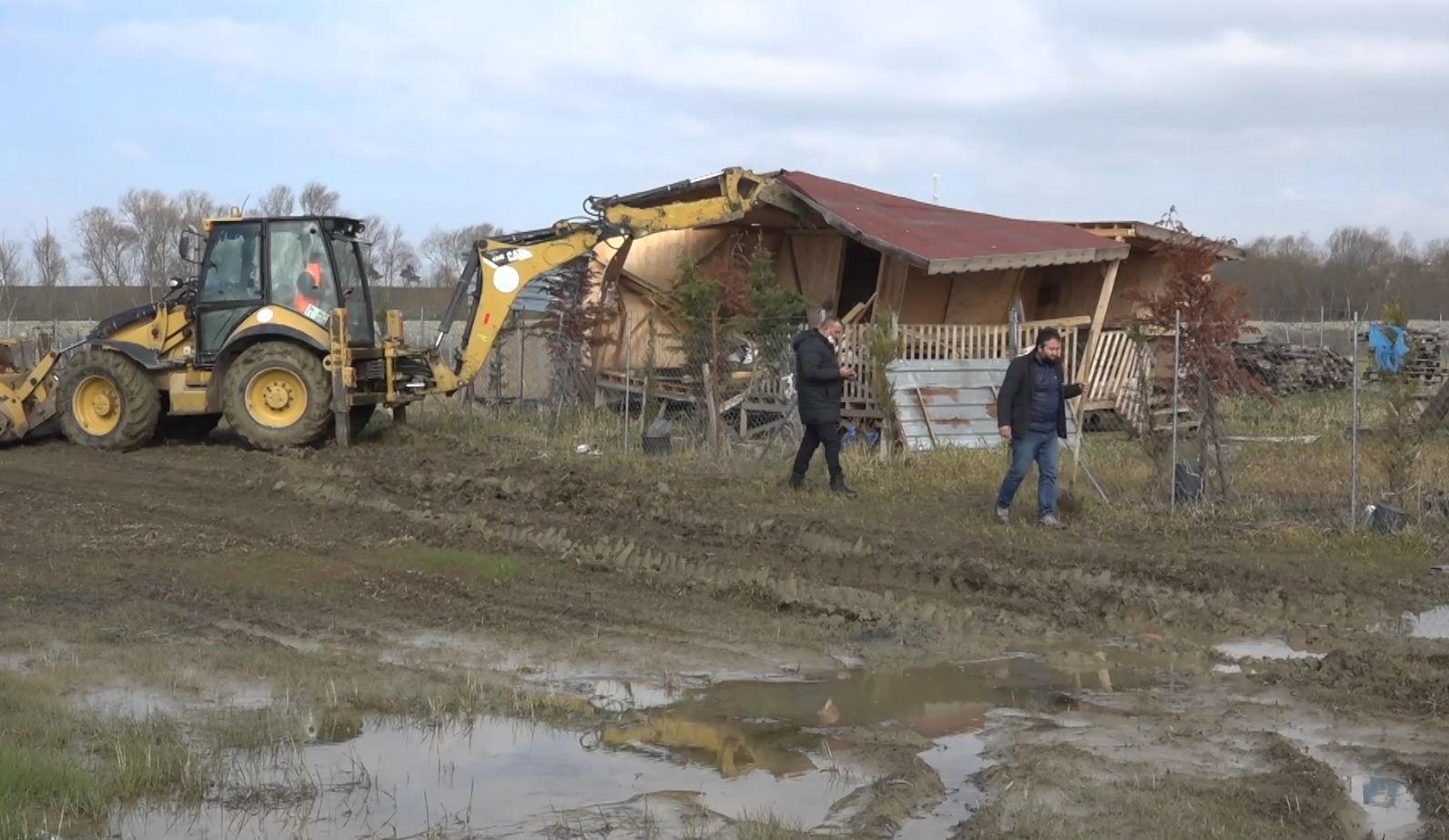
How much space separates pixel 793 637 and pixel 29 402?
11.9 meters

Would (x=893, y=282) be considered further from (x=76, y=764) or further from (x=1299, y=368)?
(x=76, y=764)

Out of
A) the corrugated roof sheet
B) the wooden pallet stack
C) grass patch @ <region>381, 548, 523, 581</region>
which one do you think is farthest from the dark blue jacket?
the wooden pallet stack

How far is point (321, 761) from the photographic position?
6.14 metres

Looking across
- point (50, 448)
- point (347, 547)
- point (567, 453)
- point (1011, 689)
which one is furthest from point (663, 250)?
point (1011, 689)

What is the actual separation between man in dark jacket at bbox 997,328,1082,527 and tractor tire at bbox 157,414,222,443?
981cm

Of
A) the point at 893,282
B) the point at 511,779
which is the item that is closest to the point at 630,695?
the point at 511,779

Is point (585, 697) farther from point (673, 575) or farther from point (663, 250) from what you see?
point (663, 250)

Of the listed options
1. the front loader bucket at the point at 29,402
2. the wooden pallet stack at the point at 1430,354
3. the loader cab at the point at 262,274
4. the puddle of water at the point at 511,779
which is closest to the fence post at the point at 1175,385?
the puddle of water at the point at 511,779

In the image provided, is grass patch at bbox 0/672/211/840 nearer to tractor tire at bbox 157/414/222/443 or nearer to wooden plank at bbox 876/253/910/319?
tractor tire at bbox 157/414/222/443

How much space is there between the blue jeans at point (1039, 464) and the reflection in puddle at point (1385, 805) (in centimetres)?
612

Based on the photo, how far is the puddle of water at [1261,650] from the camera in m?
8.22

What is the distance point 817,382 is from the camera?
44.5ft

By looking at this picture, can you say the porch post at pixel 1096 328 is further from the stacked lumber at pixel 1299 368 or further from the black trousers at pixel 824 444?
the black trousers at pixel 824 444

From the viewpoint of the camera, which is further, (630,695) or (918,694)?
(918,694)
